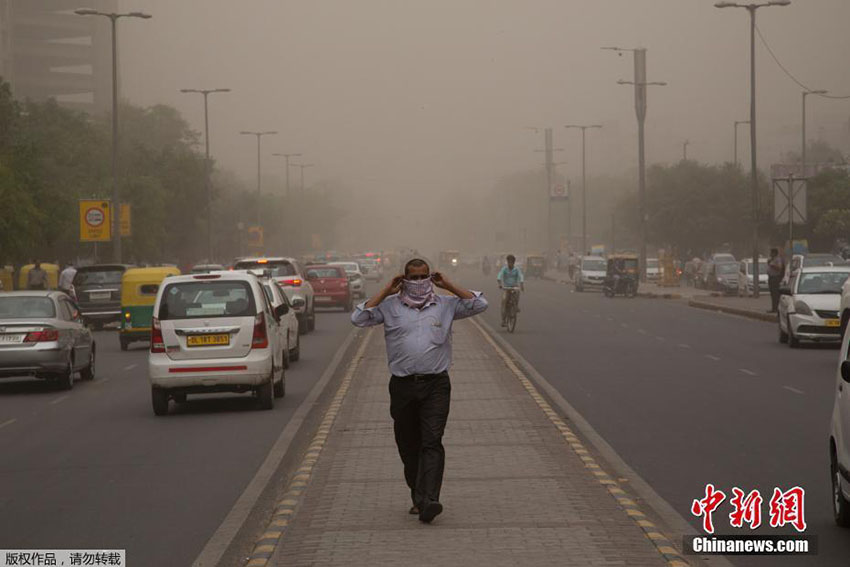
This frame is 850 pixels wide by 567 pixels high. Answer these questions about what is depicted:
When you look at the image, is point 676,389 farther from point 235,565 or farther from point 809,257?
point 809,257

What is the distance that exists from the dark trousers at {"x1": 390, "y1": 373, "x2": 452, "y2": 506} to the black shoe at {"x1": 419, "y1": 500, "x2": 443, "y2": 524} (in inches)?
1.8

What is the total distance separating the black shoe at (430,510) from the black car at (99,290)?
115ft

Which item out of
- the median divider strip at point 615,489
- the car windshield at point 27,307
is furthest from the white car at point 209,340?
the car windshield at point 27,307

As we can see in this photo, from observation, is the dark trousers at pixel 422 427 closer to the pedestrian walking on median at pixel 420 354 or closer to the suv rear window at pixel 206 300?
the pedestrian walking on median at pixel 420 354

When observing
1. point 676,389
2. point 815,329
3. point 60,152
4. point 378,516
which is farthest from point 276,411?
point 60,152

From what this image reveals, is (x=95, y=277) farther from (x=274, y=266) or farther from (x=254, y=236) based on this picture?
(x=254, y=236)

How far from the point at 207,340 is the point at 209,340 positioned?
0.08 feet

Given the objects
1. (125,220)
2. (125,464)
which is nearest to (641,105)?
(125,220)

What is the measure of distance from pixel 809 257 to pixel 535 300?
11844 mm

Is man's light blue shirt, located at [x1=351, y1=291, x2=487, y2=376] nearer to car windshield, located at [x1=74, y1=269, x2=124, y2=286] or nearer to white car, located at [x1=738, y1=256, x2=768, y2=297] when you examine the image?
car windshield, located at [x1=74, y1=269, x2=124, y2=286]

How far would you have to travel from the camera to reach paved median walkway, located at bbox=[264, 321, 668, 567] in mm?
9500

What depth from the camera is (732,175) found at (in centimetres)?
11000

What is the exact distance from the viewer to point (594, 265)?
7925 centimetres

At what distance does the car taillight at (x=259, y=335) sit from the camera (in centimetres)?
2000
